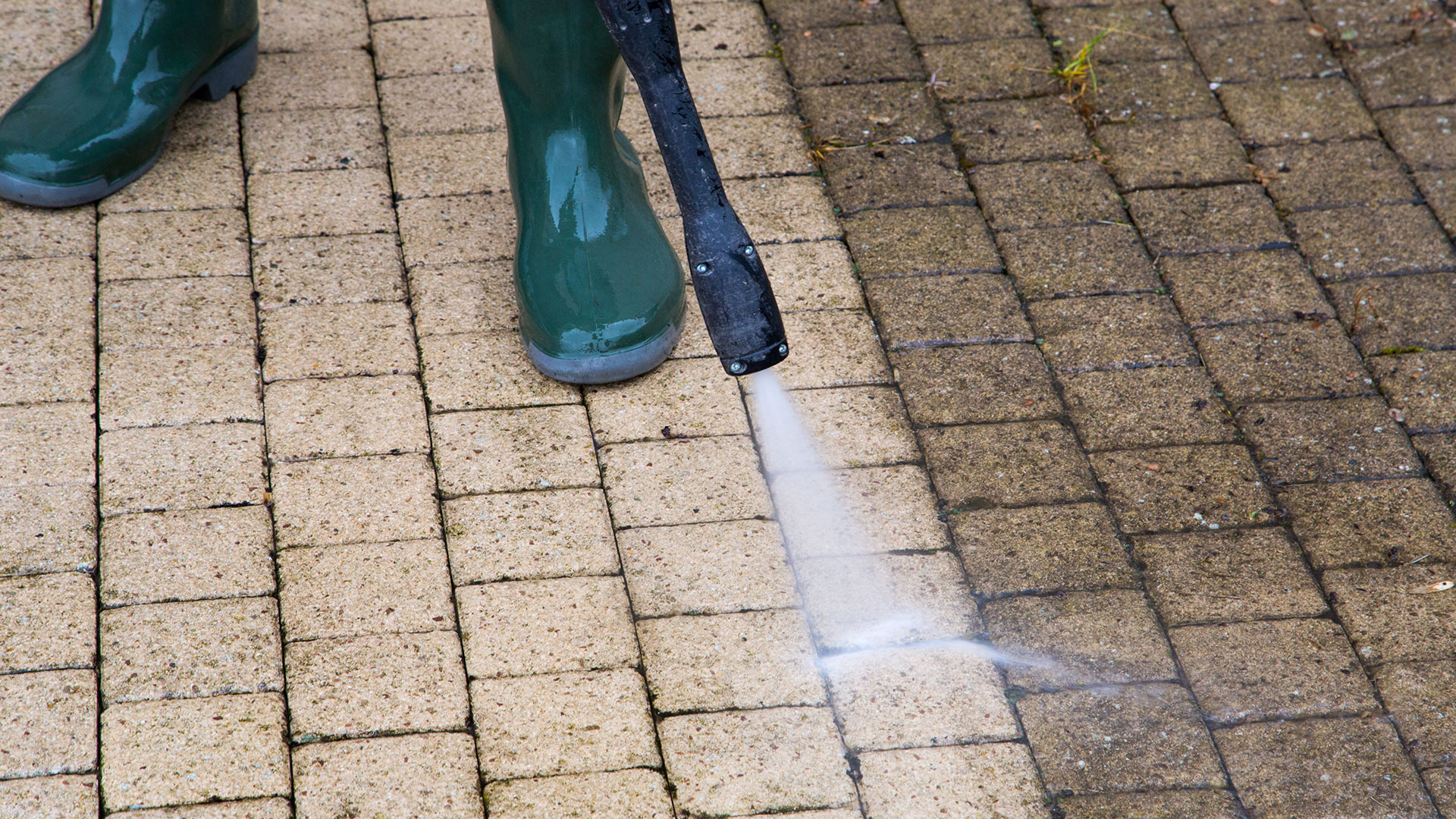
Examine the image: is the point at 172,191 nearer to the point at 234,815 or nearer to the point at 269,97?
the point at 269,97

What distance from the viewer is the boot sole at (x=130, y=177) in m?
2.88

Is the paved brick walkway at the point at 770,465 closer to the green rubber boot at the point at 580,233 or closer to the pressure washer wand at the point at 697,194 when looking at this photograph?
the green rubber boot at the point at 580,233

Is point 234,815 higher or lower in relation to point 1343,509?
higher

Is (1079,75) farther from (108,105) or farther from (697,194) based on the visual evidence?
(108,105)

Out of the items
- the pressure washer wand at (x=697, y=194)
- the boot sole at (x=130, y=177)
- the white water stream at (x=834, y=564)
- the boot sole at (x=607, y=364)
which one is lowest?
the white water stream at (x=834, y=564)

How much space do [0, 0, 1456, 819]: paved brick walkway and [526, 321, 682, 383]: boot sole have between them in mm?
39

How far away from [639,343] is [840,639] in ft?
2.34

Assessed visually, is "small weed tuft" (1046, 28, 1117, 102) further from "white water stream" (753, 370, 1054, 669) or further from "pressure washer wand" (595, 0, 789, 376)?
"pressure washer wand" (595, 0, 789, 376)

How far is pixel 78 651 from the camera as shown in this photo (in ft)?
7.03

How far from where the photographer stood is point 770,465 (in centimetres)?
250

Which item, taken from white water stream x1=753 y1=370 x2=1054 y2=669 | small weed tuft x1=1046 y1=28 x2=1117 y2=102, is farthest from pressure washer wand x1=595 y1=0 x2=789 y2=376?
small weed tuft x1=1046 y1=28 x2=1117 y2=102

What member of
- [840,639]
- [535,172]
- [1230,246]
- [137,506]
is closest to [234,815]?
[137,506]

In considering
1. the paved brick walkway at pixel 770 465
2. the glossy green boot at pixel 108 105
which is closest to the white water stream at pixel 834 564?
the paved brick walkway at pixel 770 465

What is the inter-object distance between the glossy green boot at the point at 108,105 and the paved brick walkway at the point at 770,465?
82 millimetres
